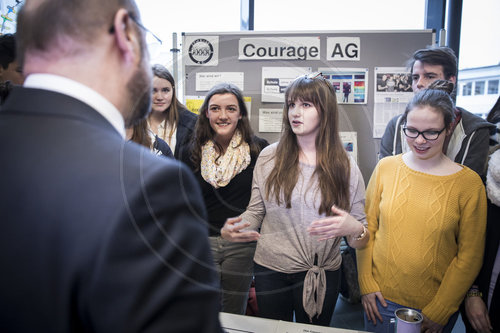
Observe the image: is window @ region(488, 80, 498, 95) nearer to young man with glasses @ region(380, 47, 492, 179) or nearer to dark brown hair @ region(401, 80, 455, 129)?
young man with glasses @ region(380, 47, 492, 179)

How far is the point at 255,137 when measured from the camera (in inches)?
39.8

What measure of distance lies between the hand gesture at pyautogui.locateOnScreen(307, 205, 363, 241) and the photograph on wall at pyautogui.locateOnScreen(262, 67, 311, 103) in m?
0.40

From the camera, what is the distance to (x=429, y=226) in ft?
3.63

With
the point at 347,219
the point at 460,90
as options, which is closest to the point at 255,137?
the point at 347,219

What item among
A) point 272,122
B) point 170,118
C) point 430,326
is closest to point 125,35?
Answer: point 170,118

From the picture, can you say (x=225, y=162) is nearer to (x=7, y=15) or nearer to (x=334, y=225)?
(x=334, y=225)

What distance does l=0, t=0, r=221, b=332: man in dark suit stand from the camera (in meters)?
0.33

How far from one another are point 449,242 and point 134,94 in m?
1.15

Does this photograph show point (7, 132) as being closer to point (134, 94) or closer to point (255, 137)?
point (134, 94)

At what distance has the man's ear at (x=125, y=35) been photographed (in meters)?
0.45

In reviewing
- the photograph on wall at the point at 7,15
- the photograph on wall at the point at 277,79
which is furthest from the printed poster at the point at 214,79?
the photograph on wall at the point at 7,15

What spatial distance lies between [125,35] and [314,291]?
1049 millimetres

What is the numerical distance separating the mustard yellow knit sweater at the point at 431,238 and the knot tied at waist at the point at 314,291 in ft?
0.80

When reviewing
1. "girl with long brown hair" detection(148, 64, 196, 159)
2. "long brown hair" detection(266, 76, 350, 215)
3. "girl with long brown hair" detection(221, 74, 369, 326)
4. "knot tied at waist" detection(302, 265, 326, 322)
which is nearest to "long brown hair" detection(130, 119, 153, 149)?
"girl with long brown hair" detection(148, 64, 196, 159)
